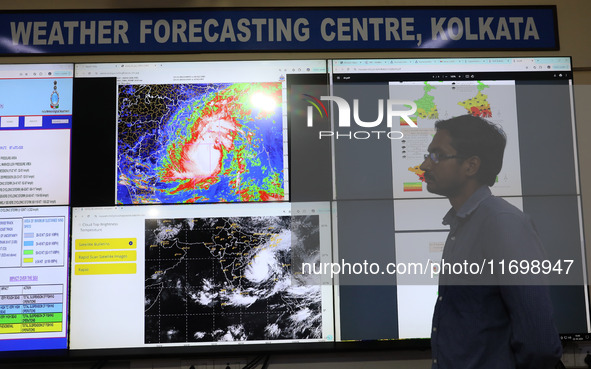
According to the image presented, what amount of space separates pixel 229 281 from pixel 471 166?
1183 millimetres

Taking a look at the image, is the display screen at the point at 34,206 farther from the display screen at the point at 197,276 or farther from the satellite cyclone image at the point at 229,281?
the satellite cyclone image at the point at 229,281

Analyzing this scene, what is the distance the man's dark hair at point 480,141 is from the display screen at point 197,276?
0.71m

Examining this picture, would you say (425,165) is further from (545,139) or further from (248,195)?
(248,195)

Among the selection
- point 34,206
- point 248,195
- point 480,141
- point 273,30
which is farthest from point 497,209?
point 34,206

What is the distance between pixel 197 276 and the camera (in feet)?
7.70

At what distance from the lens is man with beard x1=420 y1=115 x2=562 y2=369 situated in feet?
4.60

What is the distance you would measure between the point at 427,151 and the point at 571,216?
74 centimetres

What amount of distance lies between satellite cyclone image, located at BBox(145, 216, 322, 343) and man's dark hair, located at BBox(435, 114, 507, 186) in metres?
0.76

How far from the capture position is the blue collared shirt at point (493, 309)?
1402mm

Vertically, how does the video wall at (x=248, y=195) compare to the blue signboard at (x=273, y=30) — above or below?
below

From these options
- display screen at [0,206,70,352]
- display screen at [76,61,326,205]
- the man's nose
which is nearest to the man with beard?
the man's nose

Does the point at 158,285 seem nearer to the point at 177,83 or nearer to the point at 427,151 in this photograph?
the point at 177,83

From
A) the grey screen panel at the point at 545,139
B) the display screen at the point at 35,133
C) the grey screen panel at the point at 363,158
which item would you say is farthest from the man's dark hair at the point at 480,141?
the display screen at the point at 35,133

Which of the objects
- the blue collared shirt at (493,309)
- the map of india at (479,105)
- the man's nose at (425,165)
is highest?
the map of india at (479,105)
